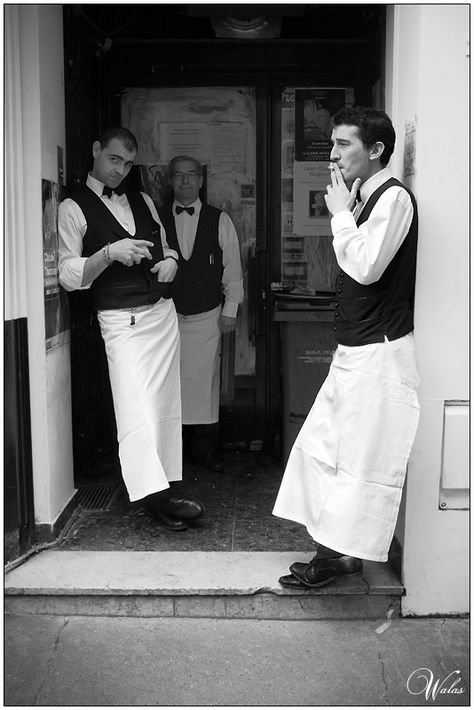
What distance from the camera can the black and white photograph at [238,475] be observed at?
337 centimetres

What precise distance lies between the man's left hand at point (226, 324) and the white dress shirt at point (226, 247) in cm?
3

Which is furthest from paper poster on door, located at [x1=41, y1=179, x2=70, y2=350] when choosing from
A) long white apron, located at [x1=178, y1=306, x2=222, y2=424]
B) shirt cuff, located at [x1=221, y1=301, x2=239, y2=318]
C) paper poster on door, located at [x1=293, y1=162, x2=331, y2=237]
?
paper poster on door, located at [x1=293, y1=162, x2=331, y2=237]

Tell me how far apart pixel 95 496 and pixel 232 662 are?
6.07ft

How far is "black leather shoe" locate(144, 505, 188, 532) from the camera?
439 centimetres

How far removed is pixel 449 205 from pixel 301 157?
2321 mm

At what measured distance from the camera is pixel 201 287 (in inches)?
214

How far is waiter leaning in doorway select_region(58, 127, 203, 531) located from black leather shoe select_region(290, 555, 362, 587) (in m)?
0.81

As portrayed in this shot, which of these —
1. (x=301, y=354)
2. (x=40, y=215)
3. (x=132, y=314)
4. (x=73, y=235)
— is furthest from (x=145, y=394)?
(x=301, y=354)

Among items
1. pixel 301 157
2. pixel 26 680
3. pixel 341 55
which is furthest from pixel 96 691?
pixel 341 55

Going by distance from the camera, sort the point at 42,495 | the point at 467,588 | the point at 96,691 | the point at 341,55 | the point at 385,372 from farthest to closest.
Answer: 1. the point at 341,55
2. the point at 42,495
3. the point at 467,588
4. the point at 385,372
5. the point at 96,691

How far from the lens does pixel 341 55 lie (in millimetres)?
5523

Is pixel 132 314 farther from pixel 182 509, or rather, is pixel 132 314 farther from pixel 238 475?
pixel 238 475

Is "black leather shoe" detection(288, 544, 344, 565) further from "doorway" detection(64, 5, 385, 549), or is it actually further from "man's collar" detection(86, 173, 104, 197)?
"man's collar" detection(86, 173, 104, 197)

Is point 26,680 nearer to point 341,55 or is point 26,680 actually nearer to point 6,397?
point 6,397
